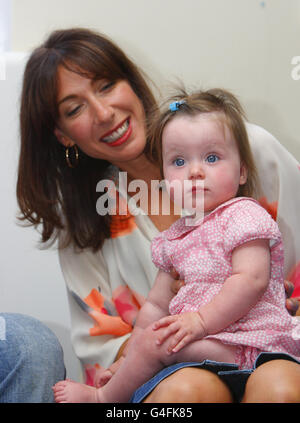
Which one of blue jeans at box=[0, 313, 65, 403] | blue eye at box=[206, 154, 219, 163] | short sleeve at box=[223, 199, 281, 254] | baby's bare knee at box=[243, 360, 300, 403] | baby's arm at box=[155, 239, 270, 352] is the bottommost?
blue jeans at box=[0, 313, 65, 403]

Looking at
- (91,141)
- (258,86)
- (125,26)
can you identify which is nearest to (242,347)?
(91,141)

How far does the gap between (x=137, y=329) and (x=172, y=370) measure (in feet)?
0.52

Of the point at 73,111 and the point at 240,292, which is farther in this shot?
the point at 73,111

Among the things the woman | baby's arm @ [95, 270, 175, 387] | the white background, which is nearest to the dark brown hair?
the woman

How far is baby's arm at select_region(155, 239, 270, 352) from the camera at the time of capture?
0.59 m

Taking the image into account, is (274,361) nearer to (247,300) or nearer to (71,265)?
(247,300)

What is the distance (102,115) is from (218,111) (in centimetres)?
25

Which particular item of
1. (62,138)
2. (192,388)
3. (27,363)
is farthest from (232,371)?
(62,138)

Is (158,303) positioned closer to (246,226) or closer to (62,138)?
(246,226)

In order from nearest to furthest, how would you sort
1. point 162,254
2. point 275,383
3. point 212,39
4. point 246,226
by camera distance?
1. point 275,383
2. point 246,226
3. point 162,254
4. point 212,39

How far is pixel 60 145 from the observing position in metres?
1.02

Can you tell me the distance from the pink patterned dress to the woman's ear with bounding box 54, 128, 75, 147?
37cm

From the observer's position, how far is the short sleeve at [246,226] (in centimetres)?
61

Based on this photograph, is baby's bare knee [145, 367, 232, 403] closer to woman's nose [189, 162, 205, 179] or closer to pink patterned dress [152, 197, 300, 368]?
pink patterned dress [152, 197, 300, 368]
